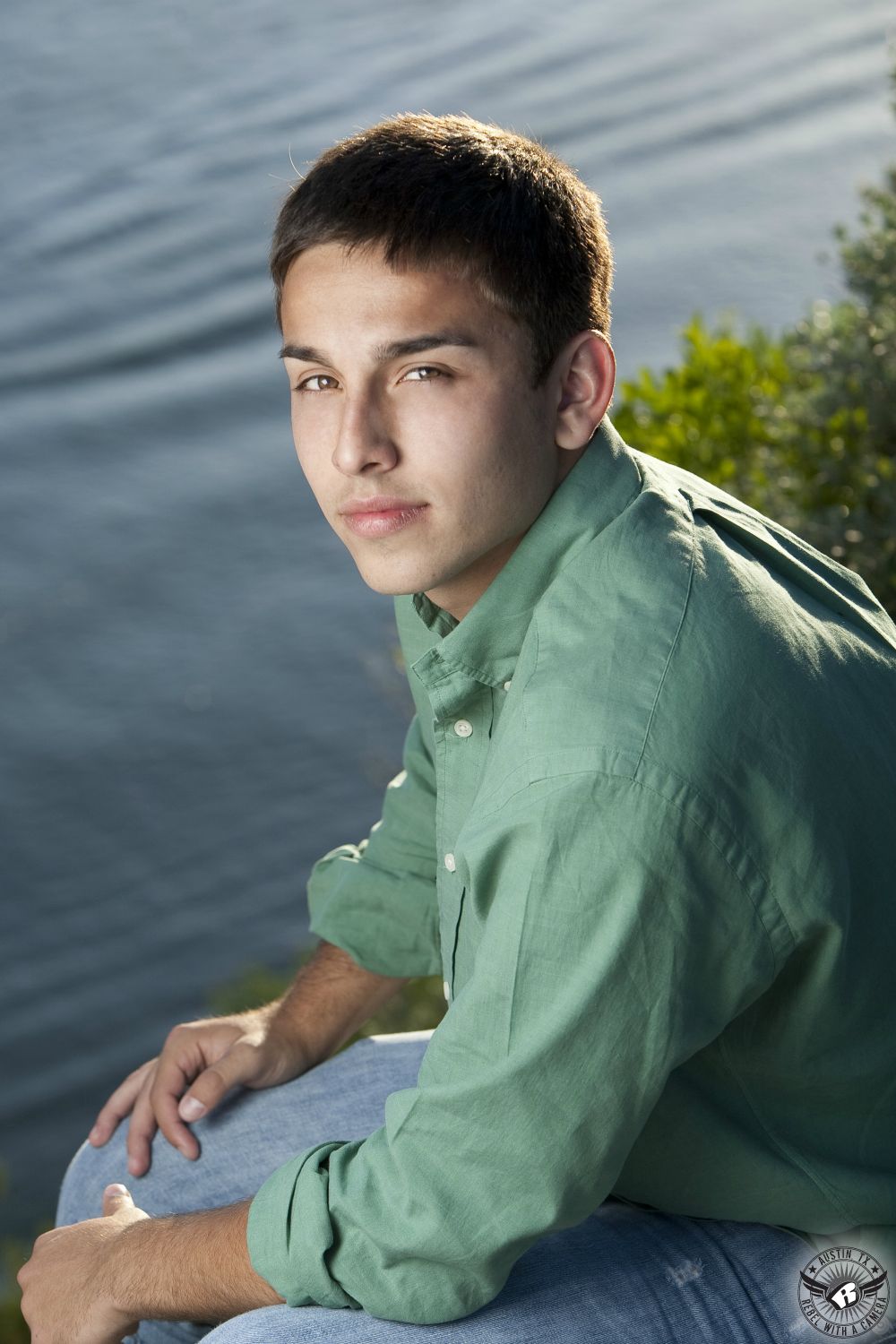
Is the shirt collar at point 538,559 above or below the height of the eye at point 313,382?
below

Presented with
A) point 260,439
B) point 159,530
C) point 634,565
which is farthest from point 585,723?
point 260,439

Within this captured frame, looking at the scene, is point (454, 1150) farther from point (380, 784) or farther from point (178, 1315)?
point (380, 784)

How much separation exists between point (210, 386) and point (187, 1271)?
18.0 ft

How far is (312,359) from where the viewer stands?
72.1 inches

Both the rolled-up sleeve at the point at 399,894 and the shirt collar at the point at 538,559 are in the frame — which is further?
the rolled-up sleeve at the point at 399,894

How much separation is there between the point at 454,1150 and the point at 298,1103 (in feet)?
2.39

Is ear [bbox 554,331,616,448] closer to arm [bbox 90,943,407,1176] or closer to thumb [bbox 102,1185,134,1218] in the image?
arm [bbox 90,943,407,1176]

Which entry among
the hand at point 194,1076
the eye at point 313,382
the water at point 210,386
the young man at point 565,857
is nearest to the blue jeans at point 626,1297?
the young man at point 565,857

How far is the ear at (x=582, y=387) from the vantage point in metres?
1.88

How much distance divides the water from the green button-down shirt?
2.37 meters

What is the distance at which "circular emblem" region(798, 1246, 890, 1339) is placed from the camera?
1.78 m

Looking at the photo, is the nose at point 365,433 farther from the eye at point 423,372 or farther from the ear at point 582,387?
the ear at point 582,387

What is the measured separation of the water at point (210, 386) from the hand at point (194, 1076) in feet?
5.20

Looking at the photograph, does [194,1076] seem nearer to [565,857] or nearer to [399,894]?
[399,894]
